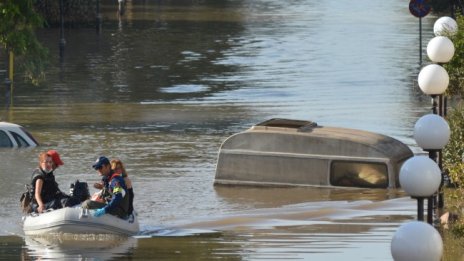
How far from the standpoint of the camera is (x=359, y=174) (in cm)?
2744

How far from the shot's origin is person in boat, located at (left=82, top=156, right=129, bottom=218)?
21500 mm

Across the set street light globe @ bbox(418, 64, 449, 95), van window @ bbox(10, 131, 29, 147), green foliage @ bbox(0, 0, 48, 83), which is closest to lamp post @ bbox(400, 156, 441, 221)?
street light globe @ bbox(418, 64, 449, 95)

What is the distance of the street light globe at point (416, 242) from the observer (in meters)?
10.6

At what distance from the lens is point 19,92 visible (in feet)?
144

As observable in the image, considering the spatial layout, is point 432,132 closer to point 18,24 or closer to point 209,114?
point 18,24

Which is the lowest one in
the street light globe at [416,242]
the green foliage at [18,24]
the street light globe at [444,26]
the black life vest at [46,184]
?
the black life vest at [46,184]

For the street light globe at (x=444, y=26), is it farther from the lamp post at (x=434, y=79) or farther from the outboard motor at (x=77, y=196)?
the outboard motor at (x=77, y=196)


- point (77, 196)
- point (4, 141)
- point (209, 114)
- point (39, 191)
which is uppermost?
point (39, 191)

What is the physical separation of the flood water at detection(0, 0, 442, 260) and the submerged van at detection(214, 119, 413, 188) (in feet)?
1.01

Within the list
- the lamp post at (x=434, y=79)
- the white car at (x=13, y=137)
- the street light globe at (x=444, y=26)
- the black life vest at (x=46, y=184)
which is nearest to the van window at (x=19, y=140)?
the white car at (x=13, y=137)

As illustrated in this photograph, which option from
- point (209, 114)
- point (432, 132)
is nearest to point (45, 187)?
point (432, 132)

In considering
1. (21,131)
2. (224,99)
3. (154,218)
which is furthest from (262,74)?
(154,218)

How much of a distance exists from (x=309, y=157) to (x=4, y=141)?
8.65 m

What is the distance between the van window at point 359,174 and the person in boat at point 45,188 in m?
6.82
